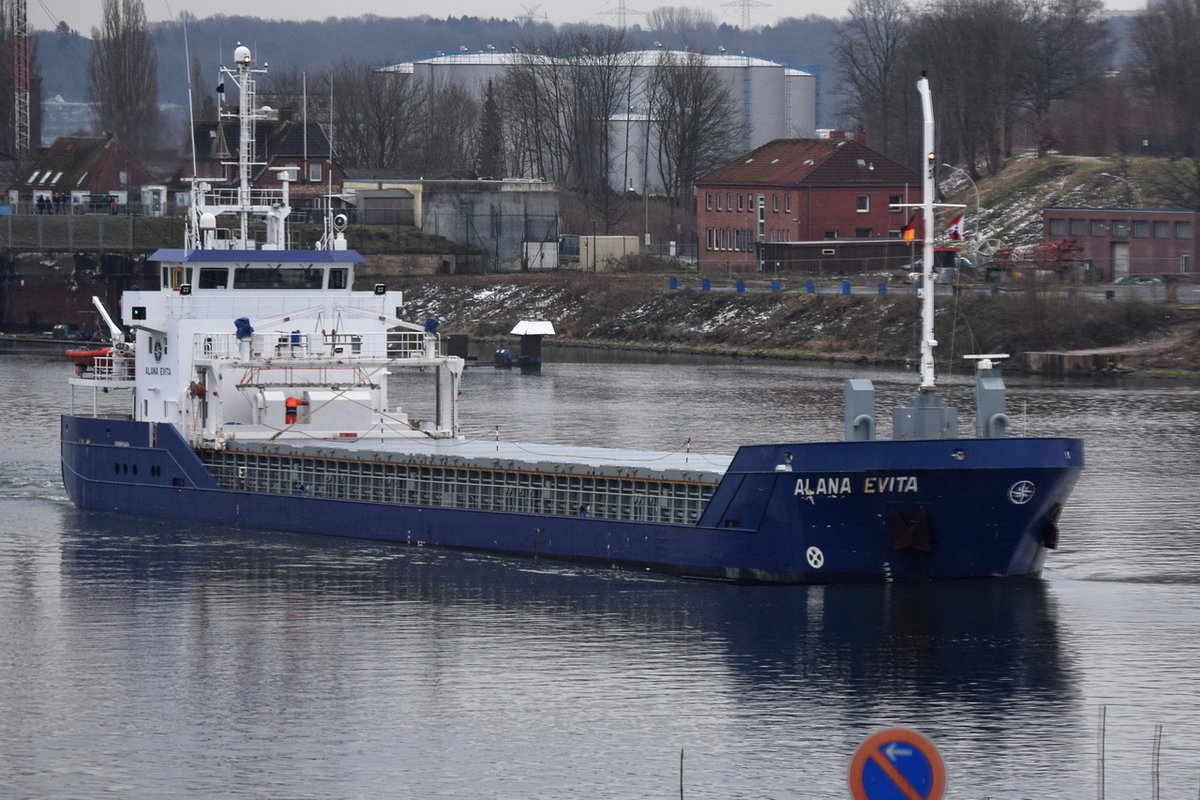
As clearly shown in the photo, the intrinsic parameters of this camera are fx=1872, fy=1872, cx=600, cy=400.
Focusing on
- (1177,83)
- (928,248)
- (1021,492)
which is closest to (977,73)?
(1177,83)

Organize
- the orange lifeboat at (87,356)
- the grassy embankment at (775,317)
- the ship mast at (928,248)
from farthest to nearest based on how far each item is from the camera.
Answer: the grassy embankment at (775,317), the orange lifeboat at (87,356), the ship mast at (928,248)

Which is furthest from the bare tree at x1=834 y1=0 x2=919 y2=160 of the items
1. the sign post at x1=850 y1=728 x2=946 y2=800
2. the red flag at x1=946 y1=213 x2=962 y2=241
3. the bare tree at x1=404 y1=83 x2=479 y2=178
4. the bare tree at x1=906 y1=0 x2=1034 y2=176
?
the sign post at x1=850 y1=728 x2=946 y2=800

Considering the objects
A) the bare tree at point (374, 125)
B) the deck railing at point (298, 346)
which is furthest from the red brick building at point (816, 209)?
the deck railing at point (298, 346)

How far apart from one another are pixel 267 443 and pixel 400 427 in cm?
296

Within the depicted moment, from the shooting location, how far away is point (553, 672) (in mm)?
25594

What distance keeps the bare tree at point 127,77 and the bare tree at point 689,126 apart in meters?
34.5

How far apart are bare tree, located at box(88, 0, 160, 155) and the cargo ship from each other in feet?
273

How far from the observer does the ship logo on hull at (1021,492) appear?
91.2 feet

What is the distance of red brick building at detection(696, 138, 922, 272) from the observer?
9431cm

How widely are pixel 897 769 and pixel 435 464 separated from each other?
22.6 meters

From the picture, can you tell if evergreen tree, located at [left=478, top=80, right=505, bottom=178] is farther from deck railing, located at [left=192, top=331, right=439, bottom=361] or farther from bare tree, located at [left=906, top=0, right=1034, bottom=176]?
deck railing, located at [left=192, top=331, right=439, bottom=361]

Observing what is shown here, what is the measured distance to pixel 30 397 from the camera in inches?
2557

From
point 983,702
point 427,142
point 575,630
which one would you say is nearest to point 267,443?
point 575,630

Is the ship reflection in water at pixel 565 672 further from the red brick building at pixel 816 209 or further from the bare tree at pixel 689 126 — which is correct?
the bare tree at pixel 689 126
